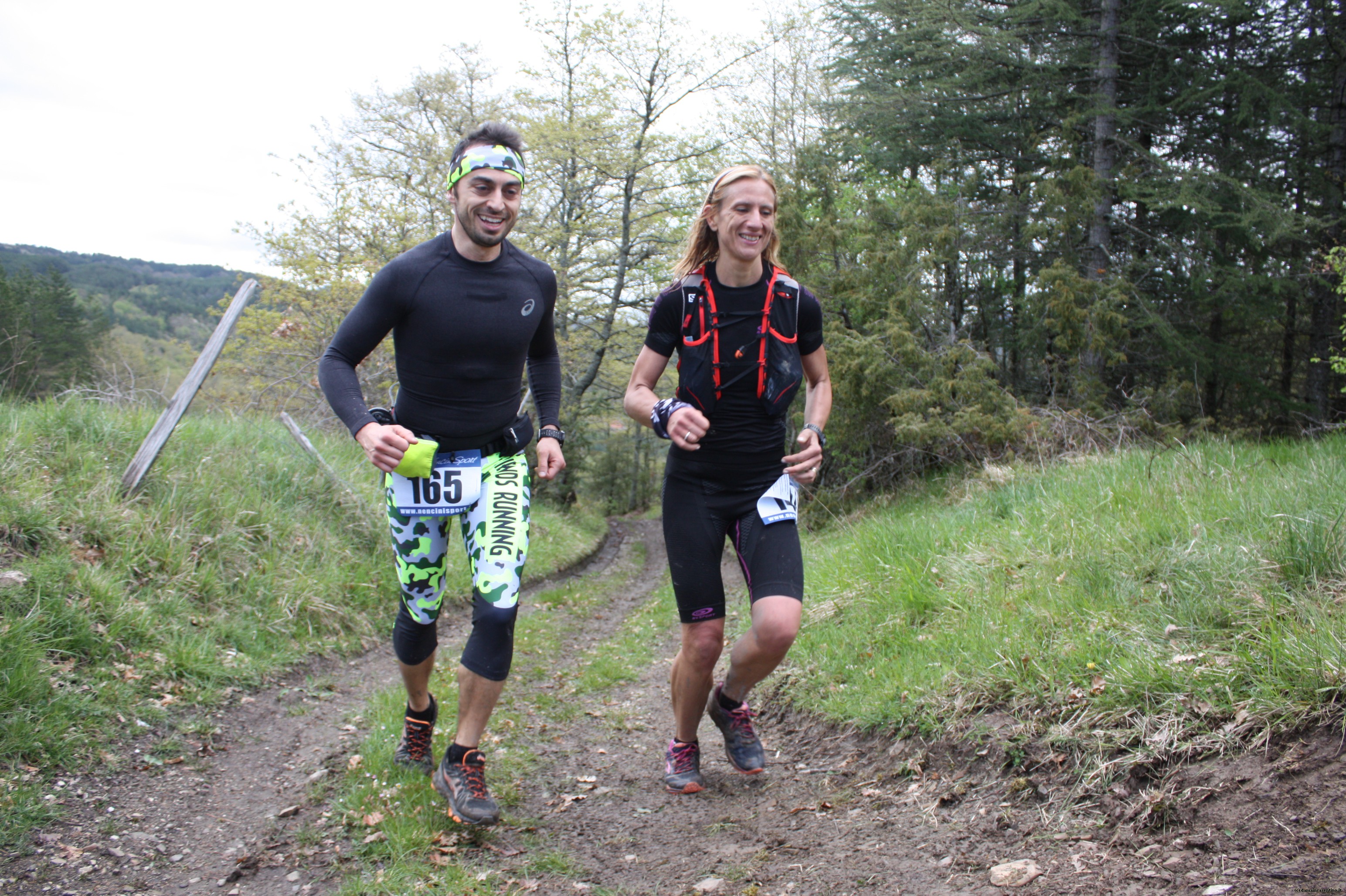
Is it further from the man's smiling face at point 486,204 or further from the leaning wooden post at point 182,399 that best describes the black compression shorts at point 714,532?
the leaning wooden post at point 182,399

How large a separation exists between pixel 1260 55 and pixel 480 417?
1756 centimetres

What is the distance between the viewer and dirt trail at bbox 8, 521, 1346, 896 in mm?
2287

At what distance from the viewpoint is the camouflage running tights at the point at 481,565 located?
3184 mm

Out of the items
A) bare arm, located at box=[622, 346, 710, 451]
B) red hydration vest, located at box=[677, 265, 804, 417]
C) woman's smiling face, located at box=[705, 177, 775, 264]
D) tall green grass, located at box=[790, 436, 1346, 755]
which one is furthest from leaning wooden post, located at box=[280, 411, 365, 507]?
woman's smiling face, located at box=[705, 177, 775, 264]

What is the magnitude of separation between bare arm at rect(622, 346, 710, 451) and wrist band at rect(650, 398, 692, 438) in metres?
0.02

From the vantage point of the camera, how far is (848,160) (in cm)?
1736

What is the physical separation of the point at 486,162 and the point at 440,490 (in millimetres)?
1341

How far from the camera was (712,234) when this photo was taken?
3578 millimetres

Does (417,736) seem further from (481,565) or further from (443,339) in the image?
(443,339)

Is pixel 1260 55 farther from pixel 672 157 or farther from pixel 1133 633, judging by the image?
pixel 1133 633

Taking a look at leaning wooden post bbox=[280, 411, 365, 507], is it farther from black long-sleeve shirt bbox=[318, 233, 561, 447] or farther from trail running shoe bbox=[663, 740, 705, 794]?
trail running shoe bbox=[663, 740, 705, 794]

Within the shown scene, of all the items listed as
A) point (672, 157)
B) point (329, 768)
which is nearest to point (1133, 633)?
point (329, 768)

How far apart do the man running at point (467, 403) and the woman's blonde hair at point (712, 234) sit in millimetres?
727

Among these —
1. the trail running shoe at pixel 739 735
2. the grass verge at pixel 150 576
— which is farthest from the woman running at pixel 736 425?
the grass verge at pixel 150 576
